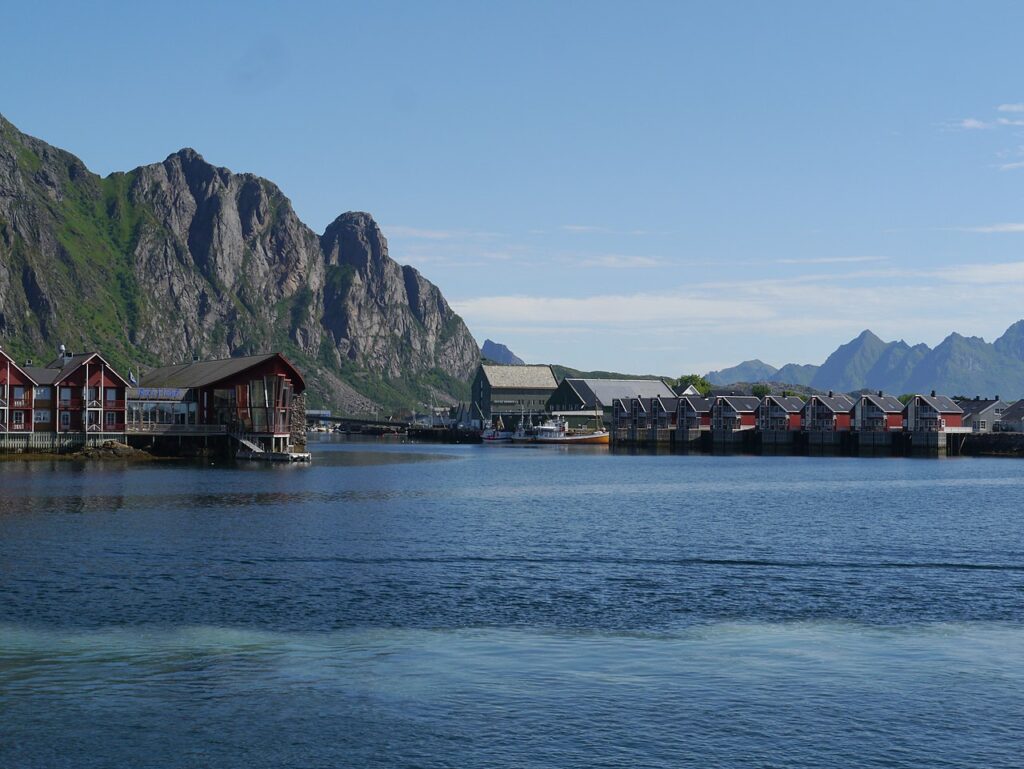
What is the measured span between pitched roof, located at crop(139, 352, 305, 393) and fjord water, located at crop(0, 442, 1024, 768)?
251 ft

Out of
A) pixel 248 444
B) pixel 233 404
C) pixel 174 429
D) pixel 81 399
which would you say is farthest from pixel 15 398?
pixel 248 444

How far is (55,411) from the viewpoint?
466ft

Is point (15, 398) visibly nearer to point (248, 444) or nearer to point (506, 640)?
point (248, 444)

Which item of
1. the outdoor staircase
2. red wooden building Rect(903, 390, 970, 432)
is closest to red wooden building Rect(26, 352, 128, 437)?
the outdoor staircase

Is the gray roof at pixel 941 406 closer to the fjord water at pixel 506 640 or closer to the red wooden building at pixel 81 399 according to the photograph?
the fjord water at pixel 506 640

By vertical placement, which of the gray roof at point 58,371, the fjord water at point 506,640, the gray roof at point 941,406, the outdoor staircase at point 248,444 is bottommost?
the fjord water at point 506,640

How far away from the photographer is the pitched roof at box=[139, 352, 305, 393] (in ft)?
486

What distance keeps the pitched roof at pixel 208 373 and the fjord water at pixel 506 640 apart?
76.4 m

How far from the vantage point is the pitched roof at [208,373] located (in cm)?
14812

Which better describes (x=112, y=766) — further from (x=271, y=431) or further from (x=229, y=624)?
(x=271, y=431)

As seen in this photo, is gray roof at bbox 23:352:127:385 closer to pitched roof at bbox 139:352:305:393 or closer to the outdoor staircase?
pitched roof at bbox 139:352:305:393

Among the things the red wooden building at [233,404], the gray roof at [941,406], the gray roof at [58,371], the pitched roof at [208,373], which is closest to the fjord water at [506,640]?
the red wooden building at [233,404]

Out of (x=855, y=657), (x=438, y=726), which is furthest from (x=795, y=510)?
(x=438, y=726)

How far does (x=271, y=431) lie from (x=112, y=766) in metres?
125
